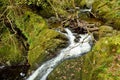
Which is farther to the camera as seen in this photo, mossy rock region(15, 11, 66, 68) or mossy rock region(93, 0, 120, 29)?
mossy rock region(93, 0, 120, 29)

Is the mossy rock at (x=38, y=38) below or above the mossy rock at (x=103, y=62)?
below

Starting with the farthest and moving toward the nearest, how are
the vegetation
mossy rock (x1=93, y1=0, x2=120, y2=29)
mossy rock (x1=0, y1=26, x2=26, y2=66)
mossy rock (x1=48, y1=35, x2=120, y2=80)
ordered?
1. mossy rock (x1=93, y1=0, x2=120, y2=29)
2. mossy rock (x1=0, y1=26, x2=26, y2=66)
3. the vegetation
4. mossy rock (x1=48, y1=35, x2=120, y2=80)

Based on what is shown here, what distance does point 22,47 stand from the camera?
36.9 ft

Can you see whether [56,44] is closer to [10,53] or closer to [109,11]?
[10,53]

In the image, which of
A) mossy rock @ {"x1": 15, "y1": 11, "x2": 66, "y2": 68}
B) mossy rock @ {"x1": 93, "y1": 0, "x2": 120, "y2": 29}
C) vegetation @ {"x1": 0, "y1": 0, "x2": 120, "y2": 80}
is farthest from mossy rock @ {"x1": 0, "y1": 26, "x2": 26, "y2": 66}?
mossy rock @ {"x1": 93, "y1": 0, "x2": 120, "y2": 29}

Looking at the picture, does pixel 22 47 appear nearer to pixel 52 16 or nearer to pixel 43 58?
pixel 43 58

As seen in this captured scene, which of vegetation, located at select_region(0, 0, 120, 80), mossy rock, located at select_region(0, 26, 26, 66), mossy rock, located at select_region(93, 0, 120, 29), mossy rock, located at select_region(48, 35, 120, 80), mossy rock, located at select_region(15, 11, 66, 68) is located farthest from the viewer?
mossy rock, located at select_region(93, 0, 120, 29)

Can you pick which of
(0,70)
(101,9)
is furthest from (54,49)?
(101,9)

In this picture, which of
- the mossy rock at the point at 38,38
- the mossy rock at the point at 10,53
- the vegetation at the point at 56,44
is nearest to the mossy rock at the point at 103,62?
the vegetation at the point at 56,44

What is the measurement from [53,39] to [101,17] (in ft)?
15.1

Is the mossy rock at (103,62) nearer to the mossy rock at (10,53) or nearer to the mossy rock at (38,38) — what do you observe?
the mossy rock at (38,38)

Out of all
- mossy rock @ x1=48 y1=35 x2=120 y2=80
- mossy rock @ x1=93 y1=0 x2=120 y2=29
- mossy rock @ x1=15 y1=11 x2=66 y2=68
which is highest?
mossy rock @ x1=48 y1=35 x2=120 y2=80

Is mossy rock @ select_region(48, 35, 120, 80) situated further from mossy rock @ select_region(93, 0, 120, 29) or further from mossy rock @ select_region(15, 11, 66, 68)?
mossy rock @ select_region(93, 0, 120, 29)

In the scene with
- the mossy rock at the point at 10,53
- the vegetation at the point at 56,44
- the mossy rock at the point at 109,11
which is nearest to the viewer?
the vegetation at the point at 56,44
